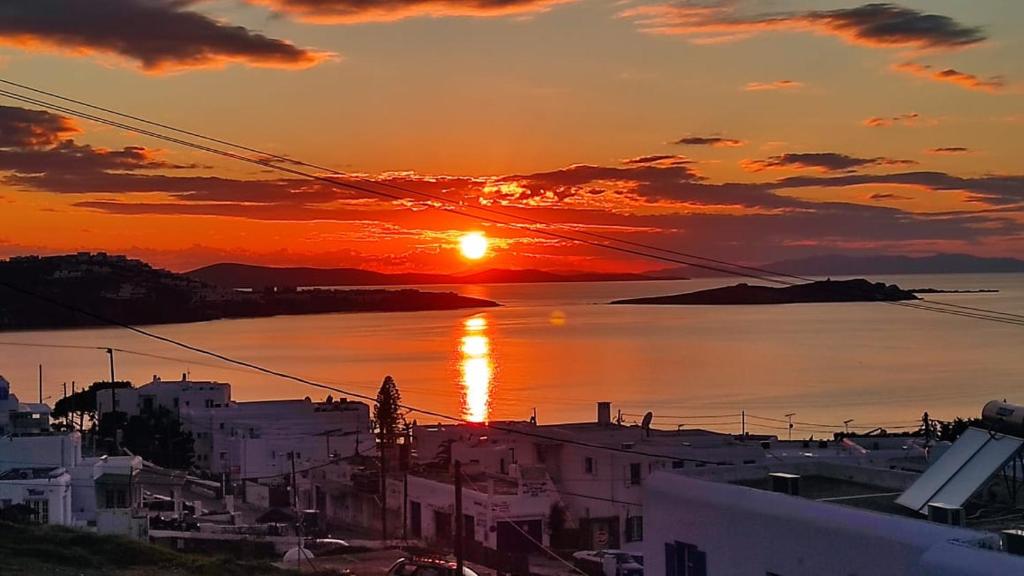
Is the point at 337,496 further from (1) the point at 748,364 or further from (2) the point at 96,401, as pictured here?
(1) the point at 748,364

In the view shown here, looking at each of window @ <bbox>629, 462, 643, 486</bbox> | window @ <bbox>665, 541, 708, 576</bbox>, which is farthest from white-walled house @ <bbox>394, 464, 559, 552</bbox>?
window @ <bbox>665, 541, 708, 576</bbox>

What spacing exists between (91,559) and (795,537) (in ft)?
27.1

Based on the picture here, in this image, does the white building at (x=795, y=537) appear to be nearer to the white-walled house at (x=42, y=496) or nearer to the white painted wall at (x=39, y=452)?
the white-walled house at (x=42, y=496)

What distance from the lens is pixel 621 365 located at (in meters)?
98.6

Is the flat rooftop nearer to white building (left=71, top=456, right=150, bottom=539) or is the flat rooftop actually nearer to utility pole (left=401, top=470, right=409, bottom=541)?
utility pole (left=401, top=470, right=409, bottom=541)

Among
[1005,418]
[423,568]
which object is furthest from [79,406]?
[1005,418]

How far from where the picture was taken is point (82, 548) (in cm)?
1333

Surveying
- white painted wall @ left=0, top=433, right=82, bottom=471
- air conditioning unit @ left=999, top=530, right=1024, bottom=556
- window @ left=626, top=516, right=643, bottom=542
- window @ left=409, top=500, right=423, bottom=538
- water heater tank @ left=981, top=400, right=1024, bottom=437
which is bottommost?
window @ left=626, top=516, right=643, bottom=542

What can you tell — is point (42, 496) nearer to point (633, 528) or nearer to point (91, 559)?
point (91, 559)

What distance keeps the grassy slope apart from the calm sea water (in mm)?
47908

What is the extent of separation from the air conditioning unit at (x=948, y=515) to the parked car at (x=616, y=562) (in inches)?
395

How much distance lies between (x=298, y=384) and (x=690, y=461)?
67029 mm

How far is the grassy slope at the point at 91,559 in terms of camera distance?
469 inches

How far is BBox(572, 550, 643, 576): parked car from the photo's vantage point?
709 inches
